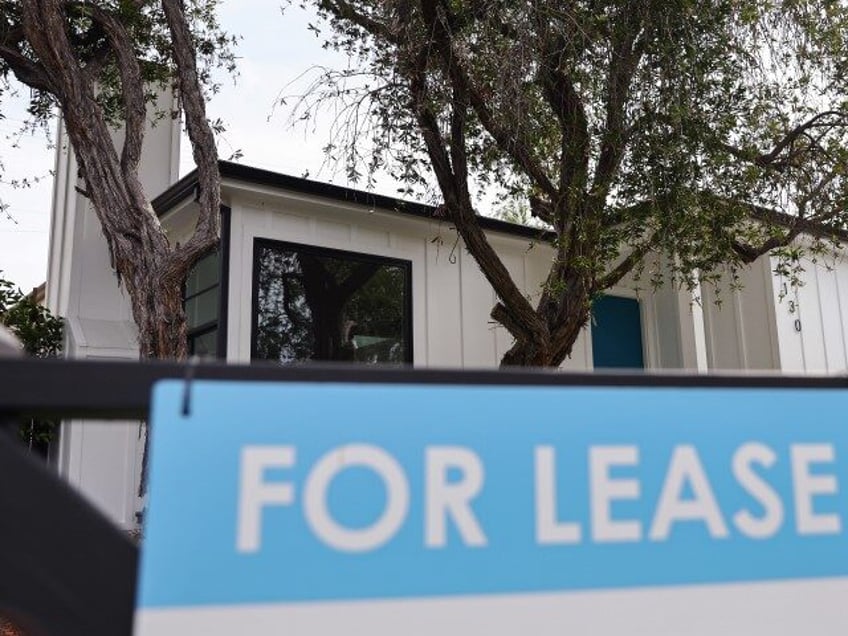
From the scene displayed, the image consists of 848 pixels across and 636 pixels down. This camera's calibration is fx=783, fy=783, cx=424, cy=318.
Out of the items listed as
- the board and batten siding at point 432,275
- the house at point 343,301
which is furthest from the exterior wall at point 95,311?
the board and batten siding at point 432,275

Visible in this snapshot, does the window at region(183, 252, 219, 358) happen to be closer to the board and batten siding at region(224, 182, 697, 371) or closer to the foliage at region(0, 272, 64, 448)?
the board and batten siding at region(224, 182, 697, 371)

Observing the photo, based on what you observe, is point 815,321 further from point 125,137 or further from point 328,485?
point 328,485

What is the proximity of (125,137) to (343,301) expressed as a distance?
2.52 meters

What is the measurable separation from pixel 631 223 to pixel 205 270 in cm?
403

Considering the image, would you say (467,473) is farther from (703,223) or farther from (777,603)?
(703,223)

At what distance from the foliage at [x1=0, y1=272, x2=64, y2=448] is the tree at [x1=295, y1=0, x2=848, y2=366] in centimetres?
385

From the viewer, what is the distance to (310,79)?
20.7 ft

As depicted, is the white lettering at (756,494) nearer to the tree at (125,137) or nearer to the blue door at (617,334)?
the tree at (125,137)

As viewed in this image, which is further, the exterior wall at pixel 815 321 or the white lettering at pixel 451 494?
the exterior wall at pixel 815 321

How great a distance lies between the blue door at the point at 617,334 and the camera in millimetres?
9609

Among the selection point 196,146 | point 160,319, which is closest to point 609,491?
point 160,319

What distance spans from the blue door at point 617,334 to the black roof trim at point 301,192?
6.34 feet

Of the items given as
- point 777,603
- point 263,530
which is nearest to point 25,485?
point 263,530

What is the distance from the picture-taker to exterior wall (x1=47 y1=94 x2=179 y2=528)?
7.77 meters
